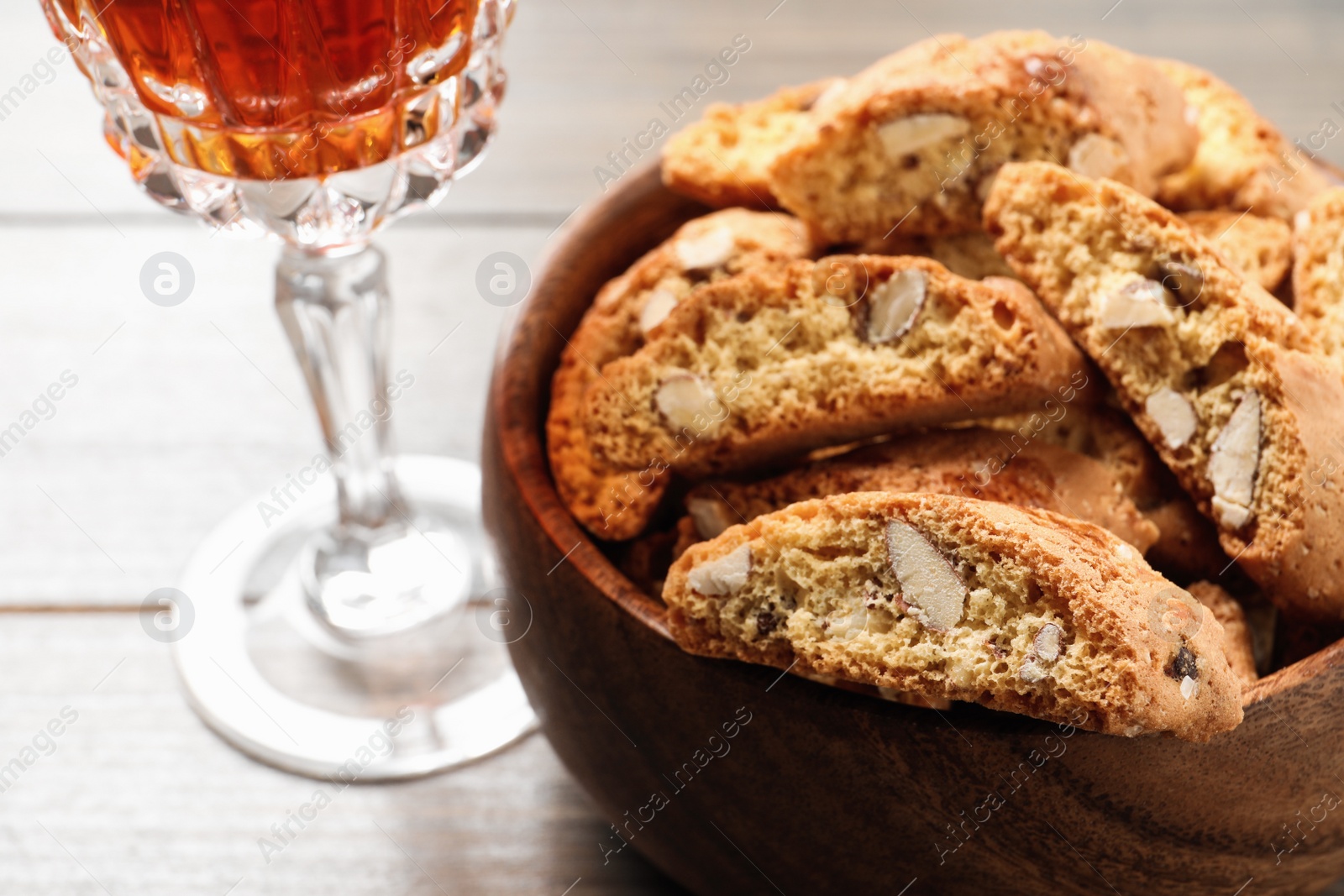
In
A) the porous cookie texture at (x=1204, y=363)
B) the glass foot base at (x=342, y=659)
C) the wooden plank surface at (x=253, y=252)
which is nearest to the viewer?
the porous cookie texture at (x=1204, y=363)

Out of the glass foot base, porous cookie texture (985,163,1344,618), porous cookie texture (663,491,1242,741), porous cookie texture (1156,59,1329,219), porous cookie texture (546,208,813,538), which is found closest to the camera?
porous cookie texture (663,491,1242,741)

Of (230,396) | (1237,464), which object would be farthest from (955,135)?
(230,396)

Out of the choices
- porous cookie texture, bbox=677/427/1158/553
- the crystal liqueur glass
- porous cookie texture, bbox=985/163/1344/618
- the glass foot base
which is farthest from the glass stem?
porous cookie texture, bbox=985/163/1344/618

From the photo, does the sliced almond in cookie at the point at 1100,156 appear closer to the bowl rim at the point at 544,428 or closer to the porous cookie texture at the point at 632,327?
the porous cookie texture at the point at 632,327

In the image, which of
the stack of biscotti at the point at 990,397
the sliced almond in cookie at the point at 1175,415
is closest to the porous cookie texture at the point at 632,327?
the stack of biscotti at the point at 990,397

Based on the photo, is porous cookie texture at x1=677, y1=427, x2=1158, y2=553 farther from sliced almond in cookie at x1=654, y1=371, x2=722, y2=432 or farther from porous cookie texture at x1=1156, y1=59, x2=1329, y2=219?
porous cookie texture at x1=1156, y1=59, x2=1329, y2=219
